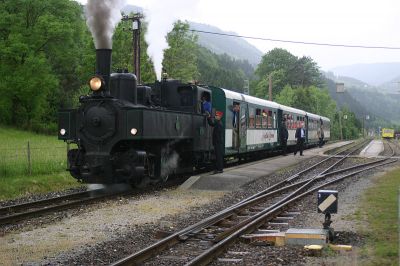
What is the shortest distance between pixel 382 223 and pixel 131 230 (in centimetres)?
442

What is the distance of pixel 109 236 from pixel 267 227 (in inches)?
108

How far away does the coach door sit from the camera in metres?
20.5

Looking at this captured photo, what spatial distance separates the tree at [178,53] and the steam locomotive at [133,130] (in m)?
26.6

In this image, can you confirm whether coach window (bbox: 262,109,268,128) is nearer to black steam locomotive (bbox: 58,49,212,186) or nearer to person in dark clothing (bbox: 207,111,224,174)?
person in dark clothing (bbox: 207,111,224,174)

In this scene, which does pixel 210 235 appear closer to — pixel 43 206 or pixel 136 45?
pixel 43 206

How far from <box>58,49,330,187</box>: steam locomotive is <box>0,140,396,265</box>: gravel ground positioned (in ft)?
2.57

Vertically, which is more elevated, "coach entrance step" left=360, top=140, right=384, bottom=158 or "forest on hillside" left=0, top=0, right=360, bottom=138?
"forest on hillside" left=0, top=0, right=360, bottom=138

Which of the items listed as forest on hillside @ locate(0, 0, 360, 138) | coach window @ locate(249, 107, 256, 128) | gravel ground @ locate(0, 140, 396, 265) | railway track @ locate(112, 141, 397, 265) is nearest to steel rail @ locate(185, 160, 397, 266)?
railway track @ locate(112, 141, 397, 265)

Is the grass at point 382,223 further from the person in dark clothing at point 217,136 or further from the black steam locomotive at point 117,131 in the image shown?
the black steam locomotive at point 117,131

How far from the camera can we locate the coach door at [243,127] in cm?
2055

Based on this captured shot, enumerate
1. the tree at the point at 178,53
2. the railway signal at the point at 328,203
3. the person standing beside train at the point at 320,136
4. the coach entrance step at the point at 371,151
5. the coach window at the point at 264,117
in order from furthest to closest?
the person standing beside train at the point at 320,136, the tree at the point at 178,53, the coach entrance step at the point at 371,151, the coach window at the point at 264,117, the railway signal at the point at 328,203

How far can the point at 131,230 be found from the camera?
8648mm

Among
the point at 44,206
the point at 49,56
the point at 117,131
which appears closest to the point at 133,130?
the point at 117,131

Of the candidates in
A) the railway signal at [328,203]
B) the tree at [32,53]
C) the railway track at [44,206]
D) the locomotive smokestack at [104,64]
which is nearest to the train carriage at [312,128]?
the tree at [32,53]
